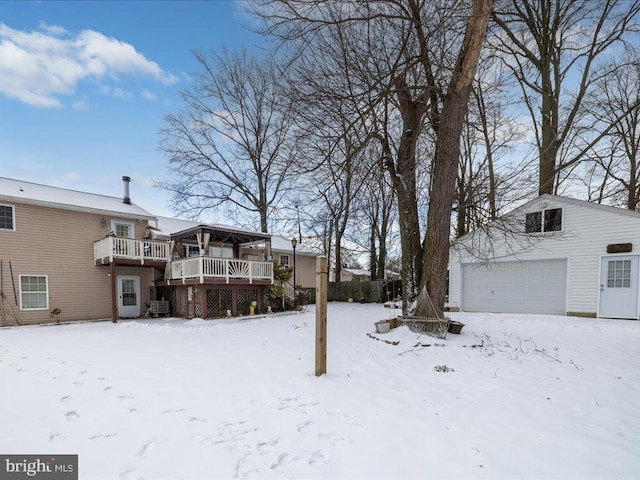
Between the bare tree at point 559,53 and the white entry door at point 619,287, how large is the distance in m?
3.19

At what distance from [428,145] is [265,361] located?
301 inches

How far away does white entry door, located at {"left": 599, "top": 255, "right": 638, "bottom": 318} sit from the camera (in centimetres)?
899

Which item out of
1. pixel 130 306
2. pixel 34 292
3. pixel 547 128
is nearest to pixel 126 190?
pixel 130 306

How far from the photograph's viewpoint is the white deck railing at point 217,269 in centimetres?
1080

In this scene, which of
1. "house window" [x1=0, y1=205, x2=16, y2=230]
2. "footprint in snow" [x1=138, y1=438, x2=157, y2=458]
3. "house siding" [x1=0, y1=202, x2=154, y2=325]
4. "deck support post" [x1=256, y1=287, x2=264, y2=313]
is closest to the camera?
"footprint in snow" [x1=138, y1=438, x2=157, y2=458]

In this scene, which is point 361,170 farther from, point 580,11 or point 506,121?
point 580,11

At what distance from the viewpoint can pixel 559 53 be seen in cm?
1173

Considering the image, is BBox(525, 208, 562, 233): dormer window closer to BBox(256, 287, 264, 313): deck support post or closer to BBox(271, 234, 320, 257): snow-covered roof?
BBox(256, 287, 264, 313): deck support post

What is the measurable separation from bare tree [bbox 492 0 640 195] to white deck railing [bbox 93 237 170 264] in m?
14.1

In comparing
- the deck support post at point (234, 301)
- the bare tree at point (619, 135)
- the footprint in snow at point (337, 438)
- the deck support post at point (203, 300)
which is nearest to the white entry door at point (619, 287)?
the bare tree at point (619, 135)

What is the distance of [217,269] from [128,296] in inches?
169

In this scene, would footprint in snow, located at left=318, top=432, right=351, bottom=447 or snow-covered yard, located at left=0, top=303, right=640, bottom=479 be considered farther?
footprint in snow, located at left=318, top=432, right=351, bottom=447

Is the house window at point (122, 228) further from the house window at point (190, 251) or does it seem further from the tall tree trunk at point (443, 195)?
the tall tree trunk at point (443, 195)

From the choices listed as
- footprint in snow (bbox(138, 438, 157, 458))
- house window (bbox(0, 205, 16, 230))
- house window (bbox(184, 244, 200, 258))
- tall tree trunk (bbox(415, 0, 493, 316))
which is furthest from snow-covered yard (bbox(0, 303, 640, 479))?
house window (bbox(184, 244, 200, 258))
